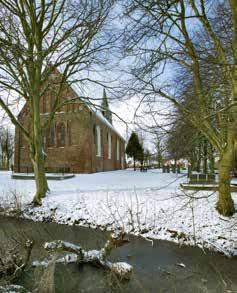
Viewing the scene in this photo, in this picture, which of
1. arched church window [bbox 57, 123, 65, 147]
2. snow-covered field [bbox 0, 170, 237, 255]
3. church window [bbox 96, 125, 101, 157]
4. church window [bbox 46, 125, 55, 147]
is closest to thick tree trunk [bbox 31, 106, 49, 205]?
snow-covered field [bbox 0, 170, 237, 255]

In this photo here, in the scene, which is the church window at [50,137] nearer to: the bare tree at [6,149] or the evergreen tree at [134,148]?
the evergreen tree at [134,148]

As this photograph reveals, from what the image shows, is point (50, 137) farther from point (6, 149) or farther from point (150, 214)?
point (6, 149)

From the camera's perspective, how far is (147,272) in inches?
254

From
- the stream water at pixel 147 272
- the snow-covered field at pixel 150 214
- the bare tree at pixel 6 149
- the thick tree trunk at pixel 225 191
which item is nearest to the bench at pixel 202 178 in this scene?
the snow-covered field at pixel 150 214

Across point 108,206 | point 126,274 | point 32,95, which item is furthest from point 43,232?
point 32,95

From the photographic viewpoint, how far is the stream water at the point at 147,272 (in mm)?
5535

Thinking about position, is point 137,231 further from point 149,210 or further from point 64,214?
point 64,214

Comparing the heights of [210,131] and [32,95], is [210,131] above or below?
below

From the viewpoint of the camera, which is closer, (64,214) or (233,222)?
(233,222)

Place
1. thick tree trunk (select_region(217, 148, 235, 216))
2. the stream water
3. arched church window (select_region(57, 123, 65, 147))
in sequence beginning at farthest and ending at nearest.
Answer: arched church window (select_region(57, 123, 65, 147)), thick tree trunk (select_region(217, 148, 235, 216)), the stream water

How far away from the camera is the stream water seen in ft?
18.2

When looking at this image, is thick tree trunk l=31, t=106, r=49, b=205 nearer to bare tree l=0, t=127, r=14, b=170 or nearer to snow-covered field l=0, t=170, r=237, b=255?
snow-covered field l=0, t=170, r=237, b=255

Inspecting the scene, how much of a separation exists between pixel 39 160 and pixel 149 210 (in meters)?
5.75

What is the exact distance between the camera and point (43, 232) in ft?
31.7
